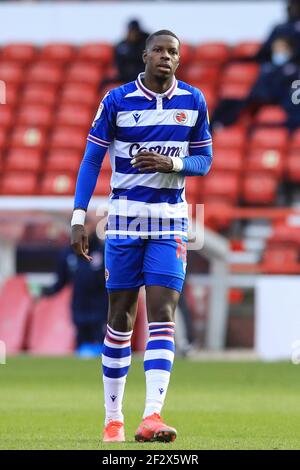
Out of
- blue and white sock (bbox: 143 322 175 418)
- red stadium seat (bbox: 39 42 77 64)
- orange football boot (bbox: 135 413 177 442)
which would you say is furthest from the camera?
red stadium seat (bbox: 39 42 77 64)

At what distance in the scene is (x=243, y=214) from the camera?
61.1 ft

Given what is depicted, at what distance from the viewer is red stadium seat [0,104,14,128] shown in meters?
23.0

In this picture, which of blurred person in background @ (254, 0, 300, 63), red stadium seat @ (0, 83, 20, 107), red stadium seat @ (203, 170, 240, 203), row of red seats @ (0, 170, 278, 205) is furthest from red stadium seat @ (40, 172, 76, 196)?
blurred person in background @ (254, 0, 300, 63)

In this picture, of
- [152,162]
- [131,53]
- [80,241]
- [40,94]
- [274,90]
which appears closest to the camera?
[152,162]

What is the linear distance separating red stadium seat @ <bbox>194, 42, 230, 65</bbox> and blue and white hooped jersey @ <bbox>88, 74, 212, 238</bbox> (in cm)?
1550

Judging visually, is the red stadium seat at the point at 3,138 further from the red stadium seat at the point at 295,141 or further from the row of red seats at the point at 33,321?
the red stadium seat at the point at 295,141

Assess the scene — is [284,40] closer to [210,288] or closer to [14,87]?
[210,288]

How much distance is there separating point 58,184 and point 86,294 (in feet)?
12.8

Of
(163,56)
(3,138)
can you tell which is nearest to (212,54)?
(3,138)

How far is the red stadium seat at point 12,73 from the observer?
2403 centimetres

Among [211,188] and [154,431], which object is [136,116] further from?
[211,188]

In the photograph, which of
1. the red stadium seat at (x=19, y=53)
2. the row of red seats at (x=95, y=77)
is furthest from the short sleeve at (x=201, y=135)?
the red stadium seat at (x=19, y=53)

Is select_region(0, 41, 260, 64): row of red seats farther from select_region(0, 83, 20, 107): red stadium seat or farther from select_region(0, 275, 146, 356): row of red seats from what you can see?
select_region(0, 275, 146, 356): row of red seats

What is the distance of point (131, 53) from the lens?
21016 millimetres
